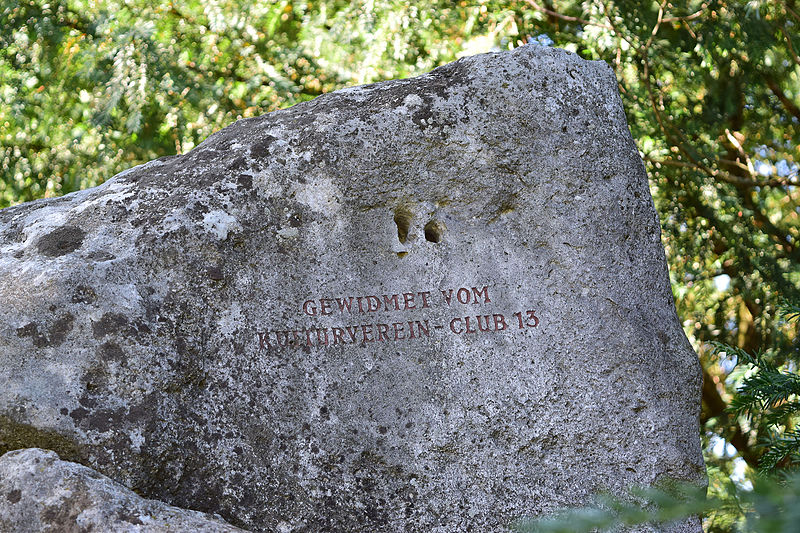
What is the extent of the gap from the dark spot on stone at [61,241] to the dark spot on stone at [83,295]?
0.17 metres

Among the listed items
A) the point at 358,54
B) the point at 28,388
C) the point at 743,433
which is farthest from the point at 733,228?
the point at 28,388

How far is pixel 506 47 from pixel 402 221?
2.59m

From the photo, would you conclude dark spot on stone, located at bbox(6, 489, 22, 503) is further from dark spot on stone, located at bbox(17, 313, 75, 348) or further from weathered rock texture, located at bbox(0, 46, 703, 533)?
dark spot on stone, located at bbox(17, 313, 75, 348)

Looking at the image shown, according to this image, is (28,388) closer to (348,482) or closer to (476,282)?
(348,482)

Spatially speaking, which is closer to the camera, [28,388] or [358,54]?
[28,388]

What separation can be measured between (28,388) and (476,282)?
1.43 metres

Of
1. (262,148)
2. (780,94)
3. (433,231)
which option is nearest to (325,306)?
(433,231)

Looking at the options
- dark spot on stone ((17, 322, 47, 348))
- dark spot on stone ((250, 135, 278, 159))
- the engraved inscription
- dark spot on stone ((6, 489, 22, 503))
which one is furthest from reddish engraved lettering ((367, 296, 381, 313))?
dark spot on stone ((6, 489, 22, 503))

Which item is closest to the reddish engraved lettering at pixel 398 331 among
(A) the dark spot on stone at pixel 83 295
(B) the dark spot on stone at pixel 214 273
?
(B) the dark spot on stone at pixel 214 273

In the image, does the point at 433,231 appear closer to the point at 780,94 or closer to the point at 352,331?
the point at 352,331

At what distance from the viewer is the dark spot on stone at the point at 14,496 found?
2199 millimetres

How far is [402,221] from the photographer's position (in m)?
2.99

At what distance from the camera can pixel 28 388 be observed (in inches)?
96.9

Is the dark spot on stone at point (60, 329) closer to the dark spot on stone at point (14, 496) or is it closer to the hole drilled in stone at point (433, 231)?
the dark spot on stone at point (14, 496)
